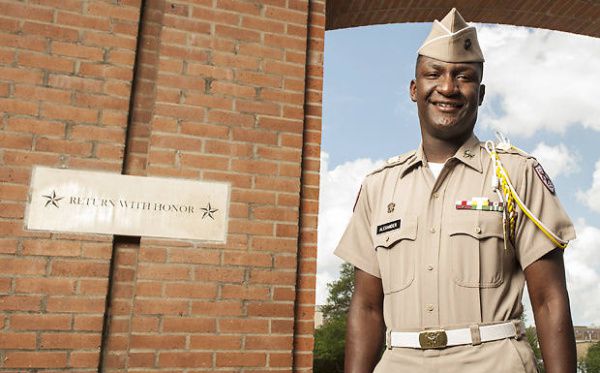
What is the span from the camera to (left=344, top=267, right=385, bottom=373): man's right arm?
67.2 inches

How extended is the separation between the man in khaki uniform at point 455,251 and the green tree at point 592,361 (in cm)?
5689

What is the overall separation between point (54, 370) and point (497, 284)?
6.99ft

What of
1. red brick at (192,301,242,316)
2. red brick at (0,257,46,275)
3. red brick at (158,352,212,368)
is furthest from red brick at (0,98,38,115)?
red brick at (158,352,212,368)

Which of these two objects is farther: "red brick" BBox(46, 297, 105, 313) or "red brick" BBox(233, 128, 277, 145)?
"red brick" BBox(233, 128, 277, 145)

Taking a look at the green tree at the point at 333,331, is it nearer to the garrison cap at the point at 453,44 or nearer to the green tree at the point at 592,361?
the garrison cap at the point at 453,44

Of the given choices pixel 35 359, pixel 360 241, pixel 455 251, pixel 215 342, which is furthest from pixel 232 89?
pixel 455 251

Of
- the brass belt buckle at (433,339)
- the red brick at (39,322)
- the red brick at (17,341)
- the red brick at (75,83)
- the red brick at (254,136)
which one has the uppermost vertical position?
the red brick at (75,83)

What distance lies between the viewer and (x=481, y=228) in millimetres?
1561

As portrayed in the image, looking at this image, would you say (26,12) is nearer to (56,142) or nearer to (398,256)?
(56,142)

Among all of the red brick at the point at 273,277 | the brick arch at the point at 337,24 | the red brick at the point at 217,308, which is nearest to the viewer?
the red brick at the point at 217,308

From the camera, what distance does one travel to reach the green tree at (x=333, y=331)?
100ft

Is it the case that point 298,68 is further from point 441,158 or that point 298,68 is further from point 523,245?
point 523,245

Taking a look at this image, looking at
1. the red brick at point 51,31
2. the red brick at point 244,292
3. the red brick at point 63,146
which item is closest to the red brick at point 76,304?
the red brick at point 244,292

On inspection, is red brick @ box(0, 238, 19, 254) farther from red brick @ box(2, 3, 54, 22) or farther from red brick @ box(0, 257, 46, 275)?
red brick @ box(2, 3, 54, 22)
